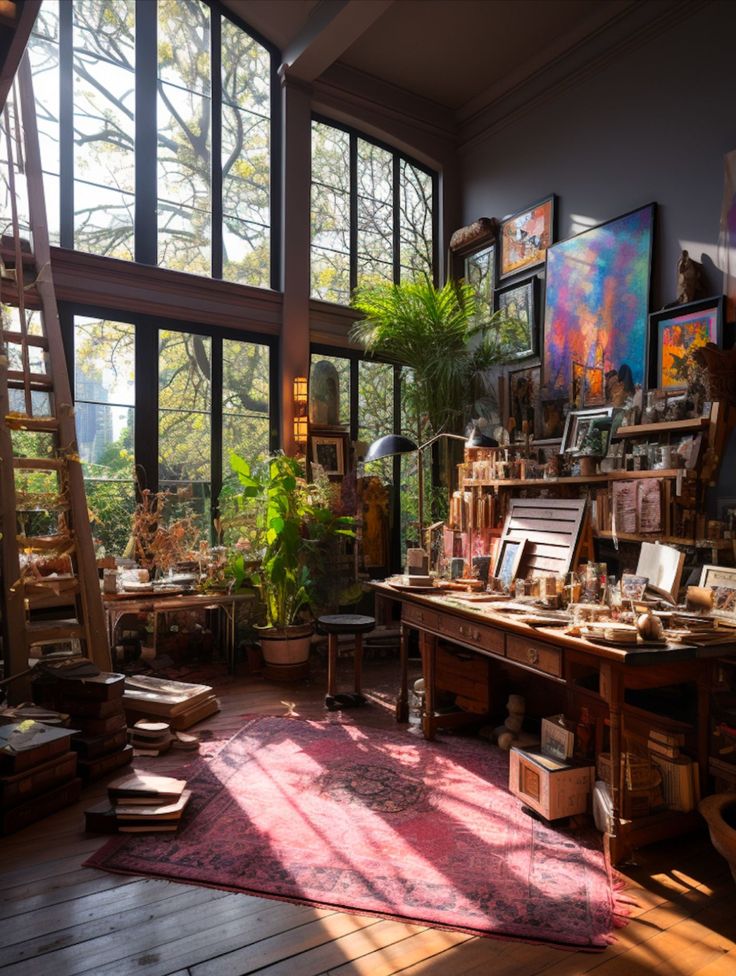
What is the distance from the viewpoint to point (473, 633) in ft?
12.3

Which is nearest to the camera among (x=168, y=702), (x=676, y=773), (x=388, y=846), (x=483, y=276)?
(x=388, y=846)

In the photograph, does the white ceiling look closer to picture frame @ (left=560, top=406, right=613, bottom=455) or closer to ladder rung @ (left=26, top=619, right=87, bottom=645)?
picture frame @ (left=560, top=406, right=613, bottom=455)

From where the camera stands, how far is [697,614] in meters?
3.15

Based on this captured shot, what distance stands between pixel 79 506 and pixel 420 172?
5601 mm

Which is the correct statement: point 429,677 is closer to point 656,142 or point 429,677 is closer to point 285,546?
point 285,546

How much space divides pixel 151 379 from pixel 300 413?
1429 millimetres

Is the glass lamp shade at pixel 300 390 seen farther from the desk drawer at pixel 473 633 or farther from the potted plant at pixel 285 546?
the desk drawer at pixel 473 633

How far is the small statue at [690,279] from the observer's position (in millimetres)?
4719

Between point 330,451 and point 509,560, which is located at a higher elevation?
point 330,451

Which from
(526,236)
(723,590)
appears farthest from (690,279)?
(723,590)

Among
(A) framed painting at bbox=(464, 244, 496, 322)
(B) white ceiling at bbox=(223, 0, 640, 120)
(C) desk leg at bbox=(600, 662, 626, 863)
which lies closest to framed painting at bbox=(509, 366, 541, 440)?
(A) framed painting at bbox=(464, 244, 496, 322)

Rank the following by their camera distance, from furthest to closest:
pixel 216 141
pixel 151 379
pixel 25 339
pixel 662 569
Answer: pixel 216 141
pixel 151 379
pixel 25 339
pixel 662 569

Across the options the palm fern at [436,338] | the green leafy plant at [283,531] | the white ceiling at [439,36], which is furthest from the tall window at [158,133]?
the green leafy plant at [283,531]

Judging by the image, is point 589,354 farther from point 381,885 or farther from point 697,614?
point 381,885
